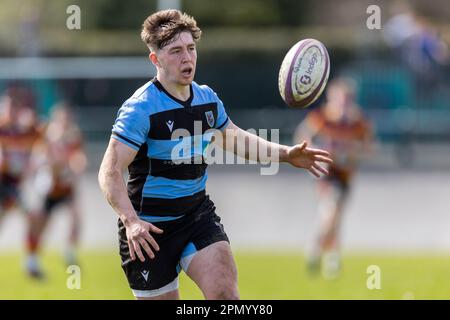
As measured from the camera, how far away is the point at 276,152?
22.5 feet

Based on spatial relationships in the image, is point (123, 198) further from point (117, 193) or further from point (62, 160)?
point (62, 160)

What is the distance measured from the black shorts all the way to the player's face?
0.90 meters

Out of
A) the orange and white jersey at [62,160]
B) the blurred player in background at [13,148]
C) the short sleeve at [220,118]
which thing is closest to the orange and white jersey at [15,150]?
the blurred player in background at [13,148]

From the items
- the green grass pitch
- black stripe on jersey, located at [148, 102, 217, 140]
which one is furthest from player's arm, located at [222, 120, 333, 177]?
the green grass pitch

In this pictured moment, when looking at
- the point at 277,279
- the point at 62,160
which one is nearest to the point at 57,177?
the point at 62,160

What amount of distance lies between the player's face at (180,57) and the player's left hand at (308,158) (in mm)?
835

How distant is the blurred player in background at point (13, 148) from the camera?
13.2 m

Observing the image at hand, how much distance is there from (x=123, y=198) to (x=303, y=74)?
1675 millimetres

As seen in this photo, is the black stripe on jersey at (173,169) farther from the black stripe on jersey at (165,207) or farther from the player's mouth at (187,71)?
the player's mouth at (187,71)

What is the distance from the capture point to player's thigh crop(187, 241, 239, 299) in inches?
248

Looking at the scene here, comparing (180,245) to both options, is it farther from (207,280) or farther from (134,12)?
(134,12)

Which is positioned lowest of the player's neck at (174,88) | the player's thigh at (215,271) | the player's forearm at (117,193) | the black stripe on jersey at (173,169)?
the player's thigh at (215,271)
